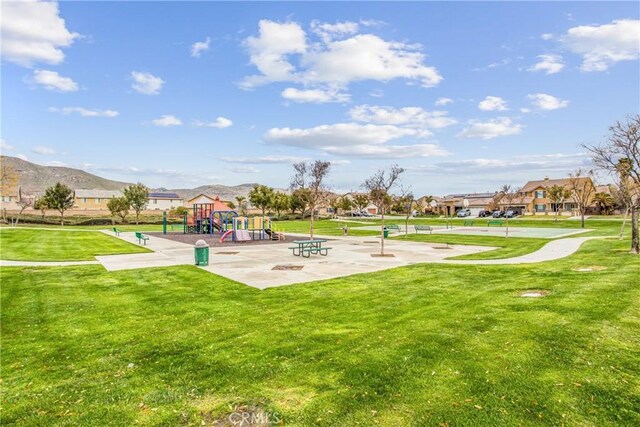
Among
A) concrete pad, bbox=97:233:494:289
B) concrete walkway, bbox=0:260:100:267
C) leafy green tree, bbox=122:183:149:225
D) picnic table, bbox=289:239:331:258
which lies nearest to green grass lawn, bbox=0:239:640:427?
concrete pad, bbox=97:233:494:289

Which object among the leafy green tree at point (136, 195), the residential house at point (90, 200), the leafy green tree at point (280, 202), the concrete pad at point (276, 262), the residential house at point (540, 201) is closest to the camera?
the concrete pad at point (276, 262)

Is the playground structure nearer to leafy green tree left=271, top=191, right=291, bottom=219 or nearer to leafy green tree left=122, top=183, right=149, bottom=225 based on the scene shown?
leafy green tree left=122, top=183, right=149, bottom=225

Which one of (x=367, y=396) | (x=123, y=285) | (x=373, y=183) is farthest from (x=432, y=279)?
(x=373, y=183)

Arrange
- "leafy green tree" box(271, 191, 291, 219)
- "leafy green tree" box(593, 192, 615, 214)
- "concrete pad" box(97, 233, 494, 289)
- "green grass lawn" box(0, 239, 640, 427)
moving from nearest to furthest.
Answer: "green grass lawn" box(0, 239, 640, 427)
"concrete pad" box(97, 233, 494, 289)
"leafy green tree" box(593, 192, 615, 214)
"leafy green tree" box(271, 191, 291, 219)

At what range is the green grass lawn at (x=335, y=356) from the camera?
5.11m

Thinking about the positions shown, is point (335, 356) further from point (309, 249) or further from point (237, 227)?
point (237, 227)

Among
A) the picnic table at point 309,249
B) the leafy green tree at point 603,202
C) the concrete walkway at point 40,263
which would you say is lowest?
the concrete walkway at point 40,263

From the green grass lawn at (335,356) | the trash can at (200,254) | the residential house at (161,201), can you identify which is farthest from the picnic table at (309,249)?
the residential house at (161,201)

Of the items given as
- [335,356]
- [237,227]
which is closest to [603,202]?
[237,227]

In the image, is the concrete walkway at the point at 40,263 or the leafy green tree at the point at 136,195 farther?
the leafy green tree at the point at 136,195

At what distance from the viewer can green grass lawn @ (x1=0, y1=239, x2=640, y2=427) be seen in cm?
511

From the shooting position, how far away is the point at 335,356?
6875mm

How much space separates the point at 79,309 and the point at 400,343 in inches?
336

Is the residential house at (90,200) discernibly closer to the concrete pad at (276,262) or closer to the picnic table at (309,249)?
the concrete pad at (276,262)
